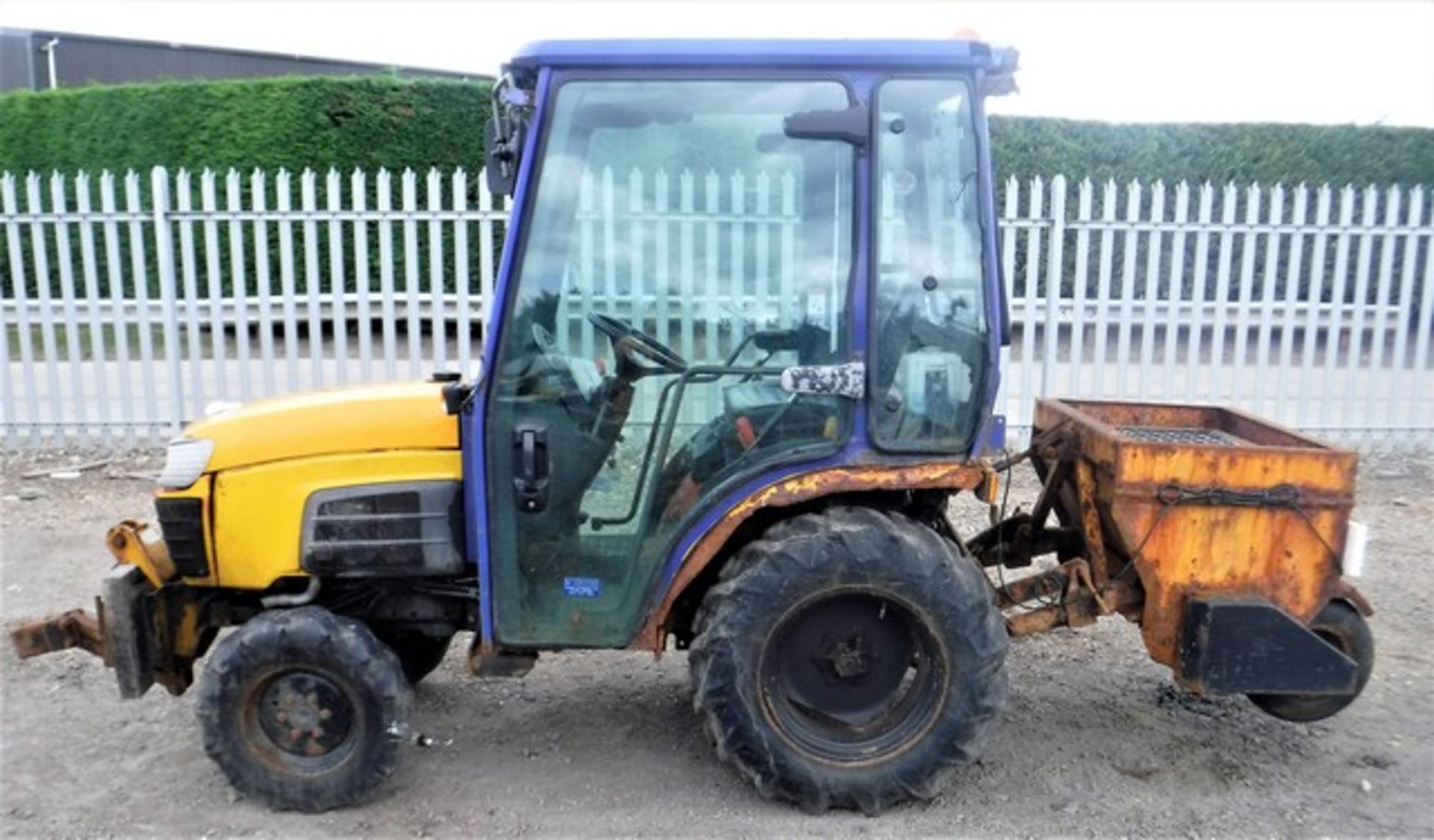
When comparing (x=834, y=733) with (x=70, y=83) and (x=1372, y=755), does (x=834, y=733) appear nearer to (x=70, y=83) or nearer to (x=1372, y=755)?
(x=1372, y=755)

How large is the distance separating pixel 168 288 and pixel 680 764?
5.90m

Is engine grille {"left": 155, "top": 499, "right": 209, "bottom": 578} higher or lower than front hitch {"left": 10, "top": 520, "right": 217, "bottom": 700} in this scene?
higher

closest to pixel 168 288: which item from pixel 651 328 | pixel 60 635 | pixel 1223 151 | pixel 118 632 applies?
pixel 60 635

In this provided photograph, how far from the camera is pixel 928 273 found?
3.20m

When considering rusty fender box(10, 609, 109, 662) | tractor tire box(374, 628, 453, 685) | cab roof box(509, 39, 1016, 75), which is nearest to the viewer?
cab roof box(509, 39, 1016, 75)

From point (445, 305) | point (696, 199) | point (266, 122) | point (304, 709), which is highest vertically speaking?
point (266, 122)

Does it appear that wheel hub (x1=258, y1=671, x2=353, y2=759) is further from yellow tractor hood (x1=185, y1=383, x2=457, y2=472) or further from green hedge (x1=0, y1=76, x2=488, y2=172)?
green hedge (x1=0, y1=76, x2=488, y2=172)

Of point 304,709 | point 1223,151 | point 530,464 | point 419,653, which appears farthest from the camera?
point 1223,151

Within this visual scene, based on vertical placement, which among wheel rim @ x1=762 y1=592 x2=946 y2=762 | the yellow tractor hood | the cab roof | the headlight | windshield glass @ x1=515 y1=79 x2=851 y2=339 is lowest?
wheel rim @ x1=762 y1=592 x2=946 y2=762

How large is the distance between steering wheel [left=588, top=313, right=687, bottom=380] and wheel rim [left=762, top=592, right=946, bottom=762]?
829 mm

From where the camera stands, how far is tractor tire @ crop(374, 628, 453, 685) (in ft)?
13.0

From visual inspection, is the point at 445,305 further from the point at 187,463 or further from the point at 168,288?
the point at 187,463

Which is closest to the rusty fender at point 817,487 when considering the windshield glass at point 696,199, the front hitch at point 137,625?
the windshield glass at point 696,199

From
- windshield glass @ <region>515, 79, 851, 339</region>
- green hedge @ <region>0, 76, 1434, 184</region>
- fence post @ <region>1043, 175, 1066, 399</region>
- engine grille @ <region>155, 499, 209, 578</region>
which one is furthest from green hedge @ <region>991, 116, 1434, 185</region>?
engine grille @ <region>155, 499, 209, 578</region>
